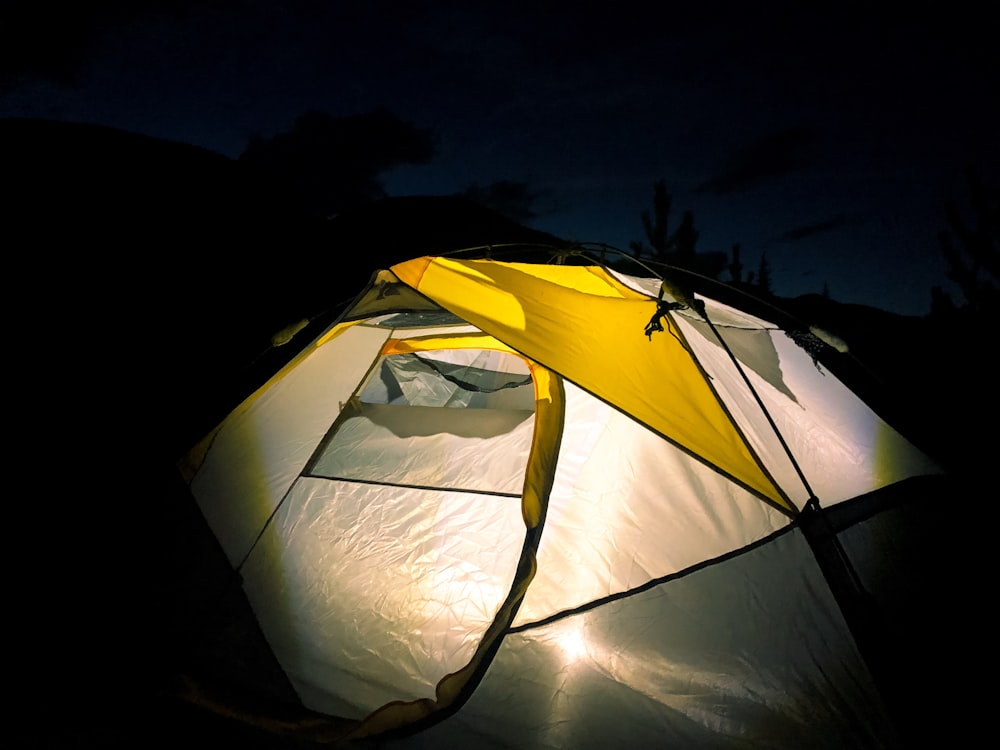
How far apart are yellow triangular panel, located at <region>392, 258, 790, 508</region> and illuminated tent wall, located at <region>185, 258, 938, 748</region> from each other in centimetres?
1

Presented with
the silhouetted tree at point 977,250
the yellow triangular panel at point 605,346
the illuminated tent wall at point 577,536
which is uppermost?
the silhouetted tree at point 977,250

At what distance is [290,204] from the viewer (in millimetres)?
14781

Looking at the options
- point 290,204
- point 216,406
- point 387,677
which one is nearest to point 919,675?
point 387,677

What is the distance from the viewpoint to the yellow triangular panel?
1987mm

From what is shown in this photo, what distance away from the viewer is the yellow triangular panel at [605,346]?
78.2 inches

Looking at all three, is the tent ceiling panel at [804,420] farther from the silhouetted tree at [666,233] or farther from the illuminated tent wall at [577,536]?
the silhouetted tree at [666,233]

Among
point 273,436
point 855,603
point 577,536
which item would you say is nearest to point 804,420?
point 855,603

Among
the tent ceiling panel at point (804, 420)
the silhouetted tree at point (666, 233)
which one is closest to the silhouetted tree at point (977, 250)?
the silhouetted tree at point (666, 233)

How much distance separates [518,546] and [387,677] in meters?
0.82

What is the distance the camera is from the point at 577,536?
7.63 feet

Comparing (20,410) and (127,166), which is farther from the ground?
(127,166)

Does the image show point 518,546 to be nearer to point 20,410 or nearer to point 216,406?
point 216,406

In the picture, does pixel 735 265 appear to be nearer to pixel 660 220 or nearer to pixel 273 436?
pixel 660 220

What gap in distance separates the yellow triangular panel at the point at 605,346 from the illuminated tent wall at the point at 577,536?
0.04 feet
